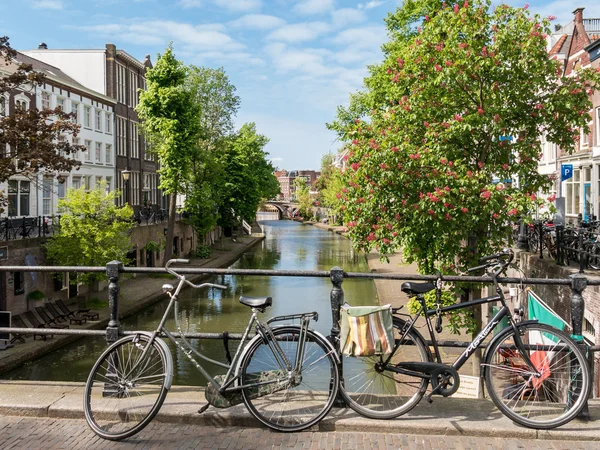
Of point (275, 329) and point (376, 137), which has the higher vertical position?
point (376, 137)

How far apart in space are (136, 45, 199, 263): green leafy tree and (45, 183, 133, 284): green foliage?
342 inches

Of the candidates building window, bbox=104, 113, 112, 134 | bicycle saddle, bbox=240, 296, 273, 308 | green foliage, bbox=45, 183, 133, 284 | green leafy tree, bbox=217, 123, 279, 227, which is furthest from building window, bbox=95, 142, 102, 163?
bicycle saddle, bbox=240, 296, 273, 308

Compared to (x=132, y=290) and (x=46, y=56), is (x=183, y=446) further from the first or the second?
(x=46, y=56)

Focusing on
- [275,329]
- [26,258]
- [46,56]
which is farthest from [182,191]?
[275,329]

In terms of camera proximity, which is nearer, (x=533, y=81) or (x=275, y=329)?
(x=275, y=329)

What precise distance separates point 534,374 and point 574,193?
84.9 ft

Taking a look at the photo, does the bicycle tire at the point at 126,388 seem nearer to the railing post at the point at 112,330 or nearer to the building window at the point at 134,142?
the railing post at the point at 112,330

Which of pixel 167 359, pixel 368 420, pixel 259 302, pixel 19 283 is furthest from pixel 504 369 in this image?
pixel 19 283

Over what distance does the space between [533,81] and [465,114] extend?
1.45m

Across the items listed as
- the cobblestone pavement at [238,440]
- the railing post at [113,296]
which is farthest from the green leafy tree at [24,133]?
the cobblestone pavement at [238,440]

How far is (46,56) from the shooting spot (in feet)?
147

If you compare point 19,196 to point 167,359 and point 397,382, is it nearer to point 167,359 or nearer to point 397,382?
point 167,359

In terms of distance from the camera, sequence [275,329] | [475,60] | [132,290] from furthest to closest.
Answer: [132,290]
[475,60]
[275,329]

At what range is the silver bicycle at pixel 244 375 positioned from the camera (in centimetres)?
435
